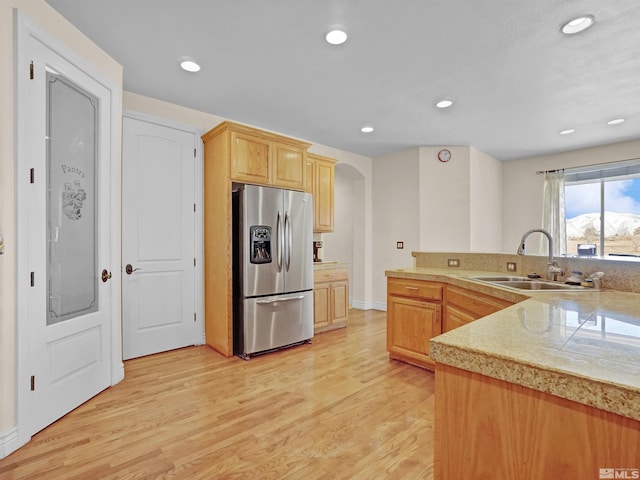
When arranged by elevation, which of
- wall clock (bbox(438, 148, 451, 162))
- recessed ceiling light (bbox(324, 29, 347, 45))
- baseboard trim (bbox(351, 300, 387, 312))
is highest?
recessed ceiling light (bbox(324, 29, 347, 45))

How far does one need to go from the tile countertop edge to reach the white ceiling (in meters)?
2.02

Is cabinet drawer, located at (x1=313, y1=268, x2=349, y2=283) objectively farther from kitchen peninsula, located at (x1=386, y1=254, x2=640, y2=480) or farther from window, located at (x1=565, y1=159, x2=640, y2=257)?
window, located at (x1=565, y1=159, x2=640, y2=257)

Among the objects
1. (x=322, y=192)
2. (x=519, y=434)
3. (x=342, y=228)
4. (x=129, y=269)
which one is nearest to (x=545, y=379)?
(x=519, y=434)

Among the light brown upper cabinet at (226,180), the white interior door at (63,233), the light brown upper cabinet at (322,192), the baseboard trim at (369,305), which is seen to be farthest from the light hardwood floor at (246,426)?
the baseboard trim at (369,305)

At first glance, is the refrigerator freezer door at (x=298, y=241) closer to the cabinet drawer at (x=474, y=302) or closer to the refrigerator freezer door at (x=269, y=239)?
the refrigerator freezer door at (x=269, y=239)

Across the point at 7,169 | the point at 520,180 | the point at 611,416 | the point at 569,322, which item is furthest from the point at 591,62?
the point at 7,169

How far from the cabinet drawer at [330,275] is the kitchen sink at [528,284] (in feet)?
6.54

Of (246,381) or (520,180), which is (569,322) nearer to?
(246,381)

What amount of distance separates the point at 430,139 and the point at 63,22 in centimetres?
407

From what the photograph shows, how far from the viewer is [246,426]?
2.00 meters

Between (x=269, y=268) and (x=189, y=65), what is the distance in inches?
75.5

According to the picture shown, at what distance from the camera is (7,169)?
174 centimetres

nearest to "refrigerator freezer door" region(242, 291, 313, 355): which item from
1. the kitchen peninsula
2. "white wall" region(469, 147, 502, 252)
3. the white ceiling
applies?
the white ceiling

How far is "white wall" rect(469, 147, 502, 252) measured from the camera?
16.1ft
